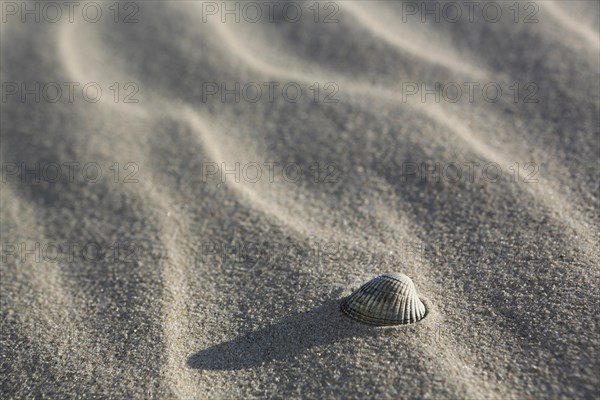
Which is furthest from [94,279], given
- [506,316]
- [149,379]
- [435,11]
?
[435,11]

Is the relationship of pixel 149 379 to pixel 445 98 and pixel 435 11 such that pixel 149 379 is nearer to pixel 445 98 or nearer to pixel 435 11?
pixel 445 98

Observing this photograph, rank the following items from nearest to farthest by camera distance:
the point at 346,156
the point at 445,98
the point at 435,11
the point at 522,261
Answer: the point at 522,261
the point at 346,156
the point at 445,98
the point at 435,11

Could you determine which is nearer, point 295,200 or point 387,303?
point 387,303

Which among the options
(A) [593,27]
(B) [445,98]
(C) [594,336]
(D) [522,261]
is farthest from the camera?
(A) [593,27]
